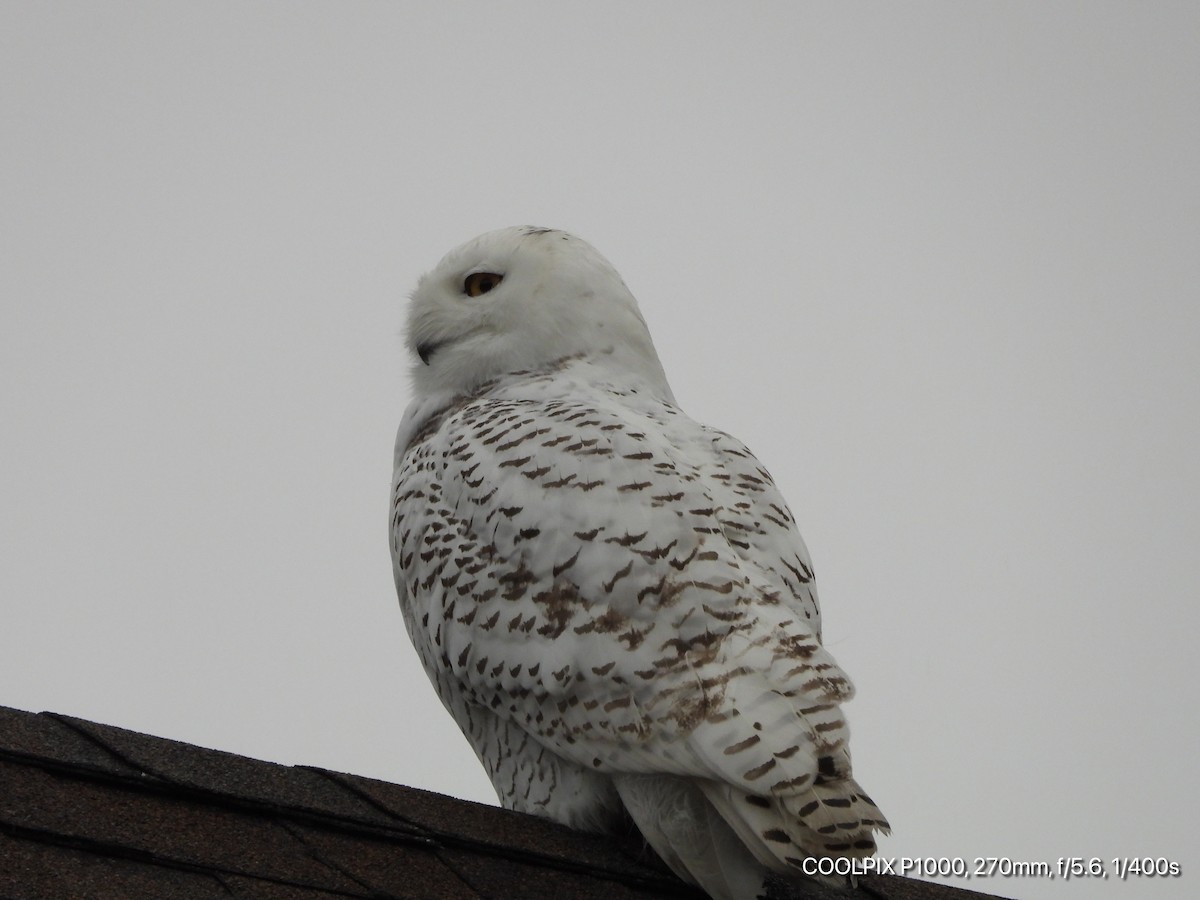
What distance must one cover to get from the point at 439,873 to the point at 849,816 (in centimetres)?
76

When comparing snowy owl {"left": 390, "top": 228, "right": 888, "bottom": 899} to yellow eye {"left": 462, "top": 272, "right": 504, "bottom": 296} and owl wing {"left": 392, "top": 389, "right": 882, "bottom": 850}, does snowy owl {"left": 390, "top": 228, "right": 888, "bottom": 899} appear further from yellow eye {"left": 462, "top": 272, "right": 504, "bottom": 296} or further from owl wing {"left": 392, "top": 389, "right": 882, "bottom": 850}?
yellow eye {"left": 462, "top": 272, "right": 504, "bottom": 296}

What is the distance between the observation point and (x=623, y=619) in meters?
3.40

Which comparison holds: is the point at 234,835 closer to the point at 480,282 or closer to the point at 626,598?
the point at 626,598

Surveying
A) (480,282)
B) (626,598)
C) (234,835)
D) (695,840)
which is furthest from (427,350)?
(234,835)

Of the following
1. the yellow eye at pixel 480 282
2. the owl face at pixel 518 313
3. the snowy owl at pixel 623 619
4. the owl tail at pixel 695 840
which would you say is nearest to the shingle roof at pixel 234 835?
the owl tail at pixel 695 840

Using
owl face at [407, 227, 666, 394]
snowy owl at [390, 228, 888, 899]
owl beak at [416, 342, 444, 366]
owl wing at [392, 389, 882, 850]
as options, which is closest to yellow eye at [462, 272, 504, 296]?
owl face at [407, 227, 666, 394]

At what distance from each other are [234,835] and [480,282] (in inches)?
108

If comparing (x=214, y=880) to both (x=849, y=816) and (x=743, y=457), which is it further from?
(x=743, y=457)

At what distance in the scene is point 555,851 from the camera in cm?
319

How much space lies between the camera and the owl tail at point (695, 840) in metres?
3.17

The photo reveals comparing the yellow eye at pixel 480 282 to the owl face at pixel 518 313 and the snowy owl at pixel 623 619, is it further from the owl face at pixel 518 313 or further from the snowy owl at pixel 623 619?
the snowy owl at pixel 623 619

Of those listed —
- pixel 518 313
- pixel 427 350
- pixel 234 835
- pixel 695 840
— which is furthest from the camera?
pixel 427 350

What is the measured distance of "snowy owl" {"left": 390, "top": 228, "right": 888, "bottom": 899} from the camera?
305 cm

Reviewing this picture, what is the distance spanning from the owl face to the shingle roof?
1928 mm
